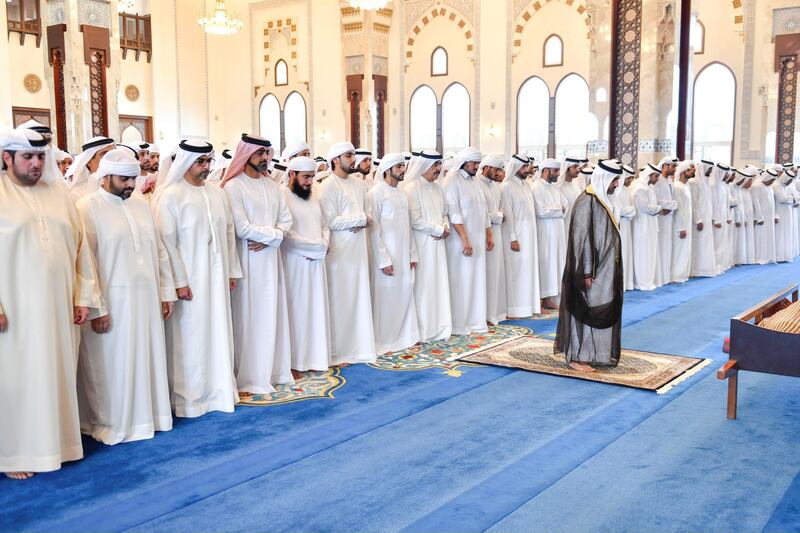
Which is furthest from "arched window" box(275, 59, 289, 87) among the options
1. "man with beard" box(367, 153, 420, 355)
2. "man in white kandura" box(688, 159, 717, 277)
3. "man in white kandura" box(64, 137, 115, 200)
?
"man in white kandura" box(64, 137, 115, 200)

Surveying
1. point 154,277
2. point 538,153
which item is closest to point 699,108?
point 538,153

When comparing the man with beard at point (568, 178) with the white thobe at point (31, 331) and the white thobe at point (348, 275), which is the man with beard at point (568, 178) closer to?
the white thobe at point (348, 275)

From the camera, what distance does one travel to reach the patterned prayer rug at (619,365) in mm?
4383

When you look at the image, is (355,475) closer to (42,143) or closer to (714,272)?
(42,143)

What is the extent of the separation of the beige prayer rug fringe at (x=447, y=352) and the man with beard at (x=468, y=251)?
167mm

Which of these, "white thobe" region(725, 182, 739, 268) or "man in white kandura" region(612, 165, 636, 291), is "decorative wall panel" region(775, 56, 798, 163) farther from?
"man in white kandura" region(612, 165, 636, 291)

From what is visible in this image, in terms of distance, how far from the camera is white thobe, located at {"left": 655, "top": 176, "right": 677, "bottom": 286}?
27.4ft

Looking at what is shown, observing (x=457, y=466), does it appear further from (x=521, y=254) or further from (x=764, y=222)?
(x=764, y=222)

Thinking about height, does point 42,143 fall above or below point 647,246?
above

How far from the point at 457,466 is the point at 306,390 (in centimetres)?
135

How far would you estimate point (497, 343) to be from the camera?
17.7ft

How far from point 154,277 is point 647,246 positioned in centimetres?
583

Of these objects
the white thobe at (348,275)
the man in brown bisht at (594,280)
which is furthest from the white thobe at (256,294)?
the man in brown bisht at (594,280)

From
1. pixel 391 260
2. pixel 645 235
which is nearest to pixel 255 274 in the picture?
pixel 391 260
